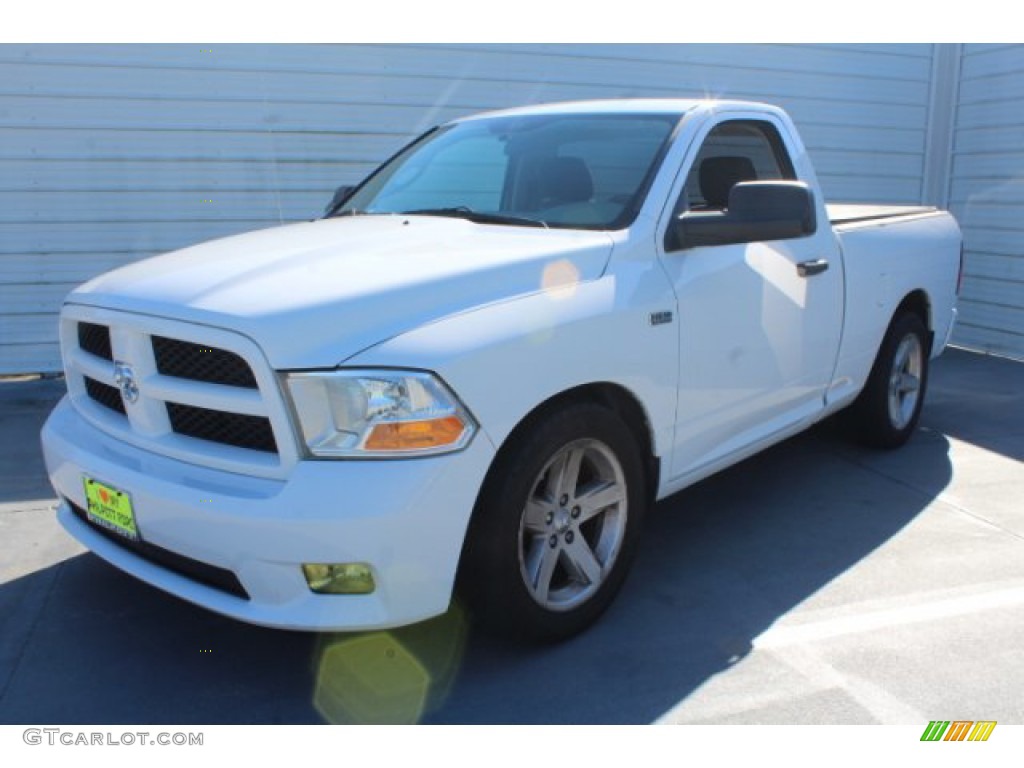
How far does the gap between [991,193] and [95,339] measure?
8.31 metres

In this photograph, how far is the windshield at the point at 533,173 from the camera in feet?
10.9

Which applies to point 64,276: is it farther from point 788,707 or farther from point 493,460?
point 788,707

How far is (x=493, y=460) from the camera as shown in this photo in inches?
101

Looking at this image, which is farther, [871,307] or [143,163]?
[143,163]

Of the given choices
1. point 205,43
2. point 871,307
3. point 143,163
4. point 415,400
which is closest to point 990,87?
point 871,307

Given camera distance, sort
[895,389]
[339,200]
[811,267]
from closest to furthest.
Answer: [811,267] → [339,200] → [895,389]

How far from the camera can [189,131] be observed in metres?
6.96

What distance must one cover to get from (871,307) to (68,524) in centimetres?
370

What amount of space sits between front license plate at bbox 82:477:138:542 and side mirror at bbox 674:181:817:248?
6.63 ft
